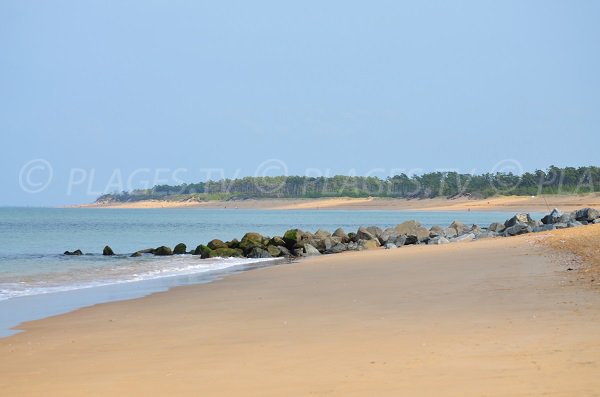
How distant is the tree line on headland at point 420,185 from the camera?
428 ft

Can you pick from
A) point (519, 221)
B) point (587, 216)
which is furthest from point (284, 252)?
point (587, 216)

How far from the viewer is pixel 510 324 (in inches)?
341

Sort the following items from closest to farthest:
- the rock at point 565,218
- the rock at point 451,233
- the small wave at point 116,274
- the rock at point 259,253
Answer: the small wave at point 116,274 → the rock at point 259,253 → the rock at point 451,233 → the rock at point 565,218

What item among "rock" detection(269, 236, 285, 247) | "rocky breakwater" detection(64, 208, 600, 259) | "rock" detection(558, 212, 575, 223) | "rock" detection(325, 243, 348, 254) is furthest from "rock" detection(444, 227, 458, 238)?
"rock" detection(269, 236, 285, 247)

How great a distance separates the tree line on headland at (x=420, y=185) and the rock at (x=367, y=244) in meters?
97.0

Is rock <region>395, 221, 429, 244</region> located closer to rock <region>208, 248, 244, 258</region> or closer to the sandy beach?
rock <region>208, 248, 244, 258</region>

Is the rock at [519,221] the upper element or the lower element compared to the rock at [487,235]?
upper

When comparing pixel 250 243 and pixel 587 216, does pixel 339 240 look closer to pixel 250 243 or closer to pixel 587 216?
pixel 250 243

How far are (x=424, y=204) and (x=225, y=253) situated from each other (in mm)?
116375

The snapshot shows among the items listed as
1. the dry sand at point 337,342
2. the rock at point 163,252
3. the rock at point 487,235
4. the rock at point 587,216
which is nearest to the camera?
the dry sand at point 337,342

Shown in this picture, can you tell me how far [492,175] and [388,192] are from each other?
24107 mm

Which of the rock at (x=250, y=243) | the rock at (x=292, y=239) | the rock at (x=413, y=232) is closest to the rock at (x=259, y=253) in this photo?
the rock at (x=250, y=243)

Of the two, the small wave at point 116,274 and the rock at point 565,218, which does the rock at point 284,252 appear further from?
the rock at point 565,218

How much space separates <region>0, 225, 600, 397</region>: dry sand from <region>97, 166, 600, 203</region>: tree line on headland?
11528 cm
